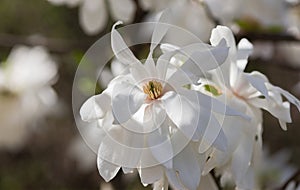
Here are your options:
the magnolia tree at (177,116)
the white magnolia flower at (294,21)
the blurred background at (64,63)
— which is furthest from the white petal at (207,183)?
the white magnolia flower at (294,21)

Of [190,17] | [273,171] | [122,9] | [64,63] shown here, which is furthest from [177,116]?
[64,63]

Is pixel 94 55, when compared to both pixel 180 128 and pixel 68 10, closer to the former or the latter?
pixel 180 128

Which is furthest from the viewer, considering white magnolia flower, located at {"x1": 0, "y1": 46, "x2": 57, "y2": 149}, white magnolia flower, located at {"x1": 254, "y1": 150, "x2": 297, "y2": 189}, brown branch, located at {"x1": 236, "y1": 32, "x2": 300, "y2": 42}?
white magnolia flower, located at {"x1": 254, "y1": 150, "x2": 297, "y2": 189}

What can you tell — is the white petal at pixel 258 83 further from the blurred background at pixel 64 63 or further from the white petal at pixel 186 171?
the blurred background at pixel 64 63

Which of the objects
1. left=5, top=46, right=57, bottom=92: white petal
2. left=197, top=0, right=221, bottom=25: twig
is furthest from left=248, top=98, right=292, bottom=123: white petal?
left=5, top=46, right=57, bottom=92: white petal

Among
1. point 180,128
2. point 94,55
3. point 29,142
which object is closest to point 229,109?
point 180,128

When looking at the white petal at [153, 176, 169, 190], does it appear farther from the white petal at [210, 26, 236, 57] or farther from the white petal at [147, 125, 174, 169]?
the white petal at [210, 26, 236, 57]
